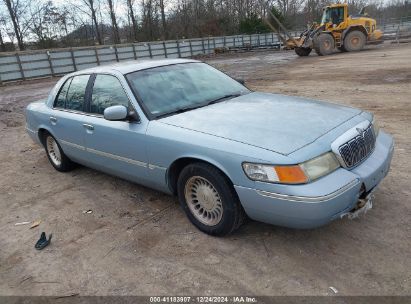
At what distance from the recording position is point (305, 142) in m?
3.18

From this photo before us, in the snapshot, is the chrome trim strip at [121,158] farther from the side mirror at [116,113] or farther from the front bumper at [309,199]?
the front bumper at [309,199]

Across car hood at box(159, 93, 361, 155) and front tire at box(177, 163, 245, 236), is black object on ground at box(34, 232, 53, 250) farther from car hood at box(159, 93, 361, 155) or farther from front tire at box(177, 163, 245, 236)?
car hood at box(159, 93, 361, 155)

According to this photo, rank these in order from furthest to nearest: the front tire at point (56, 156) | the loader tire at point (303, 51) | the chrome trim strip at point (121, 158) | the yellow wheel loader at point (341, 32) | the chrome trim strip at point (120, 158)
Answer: the loader tire at point (303, 51) → the yellow wheel loader at point (341, 32) → the front tire at point (56, 156) → the chrome trim strip at point (120, 158) → the chrome trim strip at point (121, 158)

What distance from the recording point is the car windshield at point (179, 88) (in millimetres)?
4137

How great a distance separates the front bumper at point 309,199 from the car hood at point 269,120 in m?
0.31

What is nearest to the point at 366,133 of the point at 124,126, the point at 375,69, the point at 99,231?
the point at 124,126

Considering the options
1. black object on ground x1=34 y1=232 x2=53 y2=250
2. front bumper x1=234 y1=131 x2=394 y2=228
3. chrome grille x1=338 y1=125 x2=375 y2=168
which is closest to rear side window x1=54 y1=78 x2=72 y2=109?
black object on ground x1=34 y1=232 x2=53 y2=250

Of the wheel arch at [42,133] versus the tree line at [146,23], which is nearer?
the wheel arch at [42,133]

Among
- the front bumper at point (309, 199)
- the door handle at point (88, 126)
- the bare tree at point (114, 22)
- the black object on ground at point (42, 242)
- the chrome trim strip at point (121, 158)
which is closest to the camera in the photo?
the front bumper at point (309, 199)

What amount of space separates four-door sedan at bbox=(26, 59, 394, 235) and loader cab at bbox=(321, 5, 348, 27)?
2284 cm

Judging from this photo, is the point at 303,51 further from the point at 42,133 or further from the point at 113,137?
the point at 113,137

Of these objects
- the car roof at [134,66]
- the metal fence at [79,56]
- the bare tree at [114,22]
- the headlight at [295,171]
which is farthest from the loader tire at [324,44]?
the bare tree at [114,22]

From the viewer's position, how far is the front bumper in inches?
117

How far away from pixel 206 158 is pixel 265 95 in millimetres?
1582
